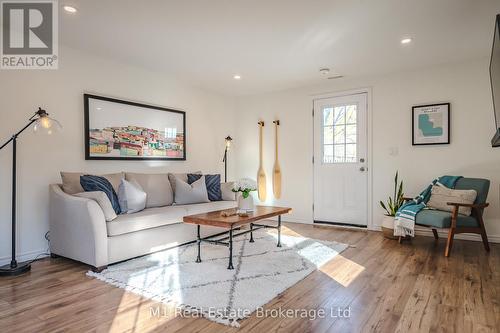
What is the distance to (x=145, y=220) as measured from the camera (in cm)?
311

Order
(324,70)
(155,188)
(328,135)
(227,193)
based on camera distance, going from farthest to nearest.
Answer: (328,135) → (227,193) → (324,70) → (155,188)

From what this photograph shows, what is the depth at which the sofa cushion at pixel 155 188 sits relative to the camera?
146 inches

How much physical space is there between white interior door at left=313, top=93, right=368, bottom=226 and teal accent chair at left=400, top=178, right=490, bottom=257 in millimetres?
1225

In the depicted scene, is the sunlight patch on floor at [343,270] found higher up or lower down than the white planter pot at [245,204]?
lower down

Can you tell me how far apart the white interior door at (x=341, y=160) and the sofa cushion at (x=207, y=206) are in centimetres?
162

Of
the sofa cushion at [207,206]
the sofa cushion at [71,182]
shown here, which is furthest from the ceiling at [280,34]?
the sofa cushion at [207,206]

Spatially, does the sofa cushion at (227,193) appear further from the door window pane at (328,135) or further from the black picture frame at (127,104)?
the door window pane at (328,135)

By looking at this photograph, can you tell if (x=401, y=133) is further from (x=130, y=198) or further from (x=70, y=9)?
(x=70, y=9)

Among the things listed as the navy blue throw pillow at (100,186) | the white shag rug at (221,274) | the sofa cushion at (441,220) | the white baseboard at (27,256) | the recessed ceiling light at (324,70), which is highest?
the recessed ceiling light at (324,70)

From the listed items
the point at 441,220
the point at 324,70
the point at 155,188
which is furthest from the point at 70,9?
the point at 441,220

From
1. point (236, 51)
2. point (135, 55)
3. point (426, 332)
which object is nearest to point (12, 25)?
point (135, 55)

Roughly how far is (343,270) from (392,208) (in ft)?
5.86

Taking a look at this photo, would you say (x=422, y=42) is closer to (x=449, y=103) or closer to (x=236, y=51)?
(x=449, y=103)

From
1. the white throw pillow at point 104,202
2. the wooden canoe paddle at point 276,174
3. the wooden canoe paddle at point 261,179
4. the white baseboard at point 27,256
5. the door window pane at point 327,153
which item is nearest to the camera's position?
the white throw pillow at point 104,202
